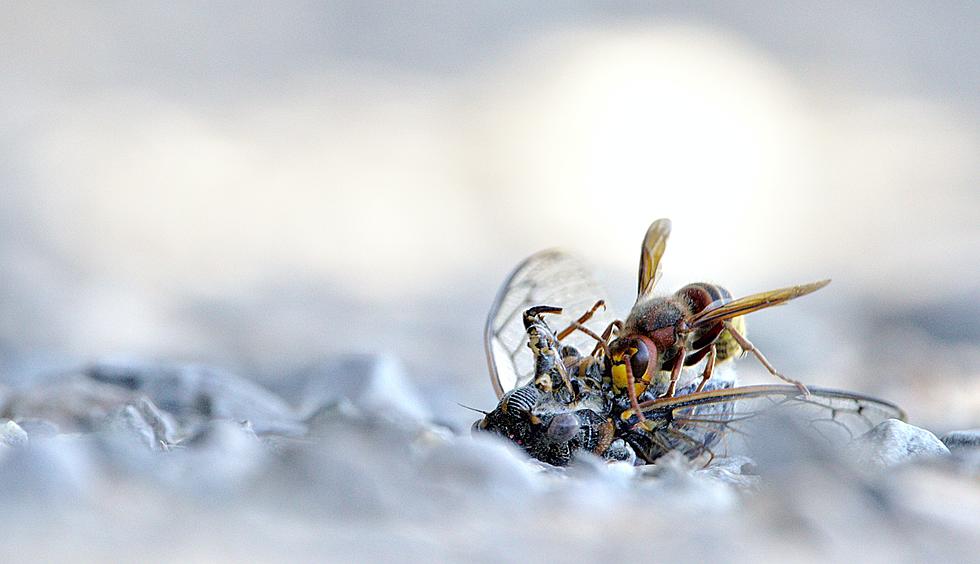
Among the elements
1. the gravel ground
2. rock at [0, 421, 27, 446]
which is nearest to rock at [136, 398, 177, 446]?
rock at [0, 421, 27, 446]

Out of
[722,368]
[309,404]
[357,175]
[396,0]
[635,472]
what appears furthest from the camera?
[396,0]

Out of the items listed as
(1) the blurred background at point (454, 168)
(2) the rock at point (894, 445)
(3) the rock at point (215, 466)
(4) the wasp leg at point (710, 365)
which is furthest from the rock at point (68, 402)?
(1) the blurred background at point (454, 168)

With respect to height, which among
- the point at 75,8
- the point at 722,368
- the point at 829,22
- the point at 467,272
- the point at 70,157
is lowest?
the point at 722,368

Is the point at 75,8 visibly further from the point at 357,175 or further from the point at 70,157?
the point at 357,175

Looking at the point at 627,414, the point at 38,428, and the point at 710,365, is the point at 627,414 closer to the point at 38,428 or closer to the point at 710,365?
the point at 710,365

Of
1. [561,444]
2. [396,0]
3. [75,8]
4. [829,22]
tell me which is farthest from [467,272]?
[561,444]

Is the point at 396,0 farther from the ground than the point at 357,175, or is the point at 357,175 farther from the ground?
the point at 396,0
